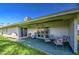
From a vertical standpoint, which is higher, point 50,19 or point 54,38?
point 50,19

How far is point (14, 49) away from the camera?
3.69 m

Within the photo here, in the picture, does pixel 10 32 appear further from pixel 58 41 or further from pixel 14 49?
pixel 58 41

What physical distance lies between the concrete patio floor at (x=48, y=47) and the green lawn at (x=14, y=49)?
0.07m

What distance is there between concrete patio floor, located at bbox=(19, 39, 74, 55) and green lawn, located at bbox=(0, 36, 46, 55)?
7 cm

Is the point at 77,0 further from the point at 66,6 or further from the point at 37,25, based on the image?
the point at 37,25

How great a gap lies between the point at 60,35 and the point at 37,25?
1.29 feet

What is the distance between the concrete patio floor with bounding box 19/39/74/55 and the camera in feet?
11.9

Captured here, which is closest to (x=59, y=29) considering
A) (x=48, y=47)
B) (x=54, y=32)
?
(x=54, y=32)

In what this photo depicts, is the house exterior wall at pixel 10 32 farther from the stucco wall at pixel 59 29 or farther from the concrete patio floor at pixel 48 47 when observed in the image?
the stucco wall at pixel 59 29

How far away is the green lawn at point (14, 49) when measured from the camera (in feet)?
12.0

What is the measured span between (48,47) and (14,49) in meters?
0.53

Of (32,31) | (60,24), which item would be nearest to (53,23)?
(60,24)

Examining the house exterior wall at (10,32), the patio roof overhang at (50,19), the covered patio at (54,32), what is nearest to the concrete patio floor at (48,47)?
the covered patio at (54,32)

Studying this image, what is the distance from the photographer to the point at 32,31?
371 centimetres
